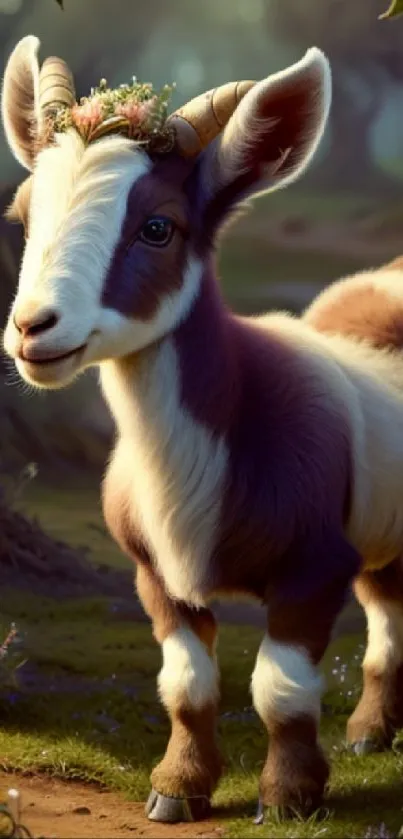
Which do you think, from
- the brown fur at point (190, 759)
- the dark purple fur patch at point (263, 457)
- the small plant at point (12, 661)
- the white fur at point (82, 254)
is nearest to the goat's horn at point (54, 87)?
the white fur at point (82, 254)

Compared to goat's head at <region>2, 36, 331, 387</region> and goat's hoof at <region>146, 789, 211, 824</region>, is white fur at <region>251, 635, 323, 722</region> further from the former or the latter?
goat's head at <region>2, 36, 331, 387</region>

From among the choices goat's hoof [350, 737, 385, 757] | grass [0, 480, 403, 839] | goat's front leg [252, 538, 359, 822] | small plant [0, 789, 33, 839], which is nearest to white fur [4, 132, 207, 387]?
goat's front leg [252, 538, 359, 822]

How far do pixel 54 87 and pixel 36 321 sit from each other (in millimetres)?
591

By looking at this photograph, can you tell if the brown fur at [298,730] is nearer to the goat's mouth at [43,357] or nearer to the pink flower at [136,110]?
the goat's mouth at [43,357]

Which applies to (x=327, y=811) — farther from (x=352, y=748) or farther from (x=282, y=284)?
(x=282, y=284)

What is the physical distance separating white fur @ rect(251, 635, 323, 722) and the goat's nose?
805 mm

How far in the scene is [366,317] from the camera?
9.80 ft

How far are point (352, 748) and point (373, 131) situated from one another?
1968 millimetres

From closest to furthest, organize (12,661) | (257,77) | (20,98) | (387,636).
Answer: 1. (20,98)
2. (387,636)
3. (12,661)
4. (257,77)

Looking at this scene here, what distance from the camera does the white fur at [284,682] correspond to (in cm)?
248

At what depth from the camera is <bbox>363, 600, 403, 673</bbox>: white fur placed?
3.16 metres

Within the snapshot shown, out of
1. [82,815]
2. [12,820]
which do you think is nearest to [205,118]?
[12,820]

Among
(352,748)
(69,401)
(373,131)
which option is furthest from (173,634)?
(373,131)

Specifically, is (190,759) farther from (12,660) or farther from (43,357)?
(12,660)
